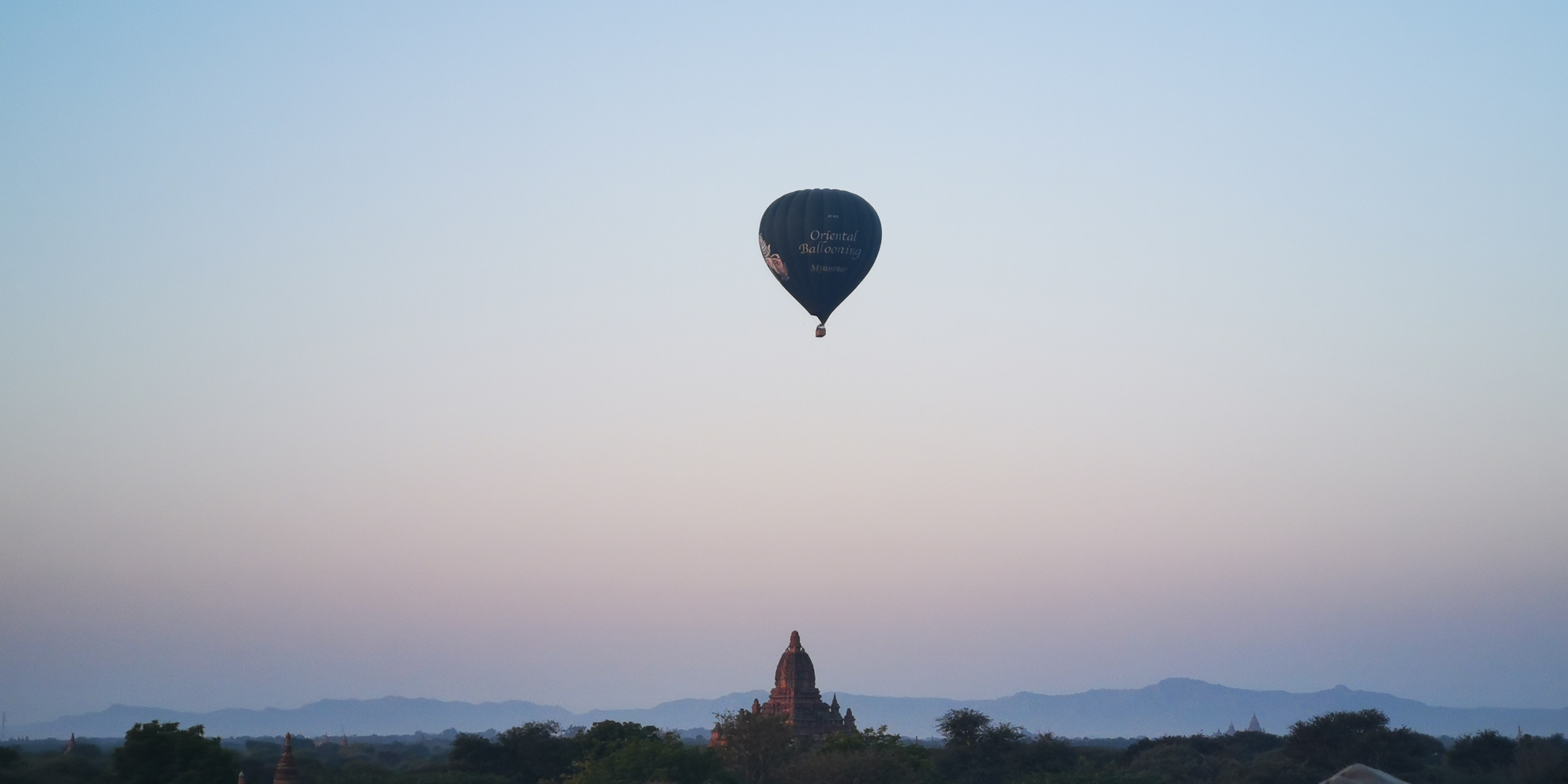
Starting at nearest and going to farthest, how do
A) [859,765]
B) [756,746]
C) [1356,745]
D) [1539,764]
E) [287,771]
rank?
1. [287,771]
2. [859,765]
3. [756,746]
4. [1539,764]
5. [1356,745]

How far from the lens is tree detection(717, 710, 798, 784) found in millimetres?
76875

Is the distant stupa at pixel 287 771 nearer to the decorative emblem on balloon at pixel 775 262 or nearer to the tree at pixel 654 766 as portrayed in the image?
the tree at pixel 654 766

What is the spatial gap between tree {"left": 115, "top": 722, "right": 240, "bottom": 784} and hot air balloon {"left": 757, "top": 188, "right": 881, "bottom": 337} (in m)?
28.4

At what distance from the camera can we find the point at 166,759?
2367 inches

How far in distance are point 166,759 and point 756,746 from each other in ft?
89.9

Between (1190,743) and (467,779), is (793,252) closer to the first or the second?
(467,779)

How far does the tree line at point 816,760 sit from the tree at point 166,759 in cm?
6

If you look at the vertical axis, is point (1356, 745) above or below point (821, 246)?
below

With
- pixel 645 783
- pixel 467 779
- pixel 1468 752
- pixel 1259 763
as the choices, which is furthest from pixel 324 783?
pixel 1468 752

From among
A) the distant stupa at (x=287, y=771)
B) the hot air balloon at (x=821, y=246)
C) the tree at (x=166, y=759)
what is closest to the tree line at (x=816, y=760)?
the tree at (x=166, y=759)

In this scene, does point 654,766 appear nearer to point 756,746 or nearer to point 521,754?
point 756,746

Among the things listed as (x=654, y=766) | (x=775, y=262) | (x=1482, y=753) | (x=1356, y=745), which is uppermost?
(x=775, y=262)

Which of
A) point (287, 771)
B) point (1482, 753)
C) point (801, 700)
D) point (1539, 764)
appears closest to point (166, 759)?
point (287, 771)

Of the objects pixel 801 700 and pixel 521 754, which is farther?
Answer: pixel 801 700
